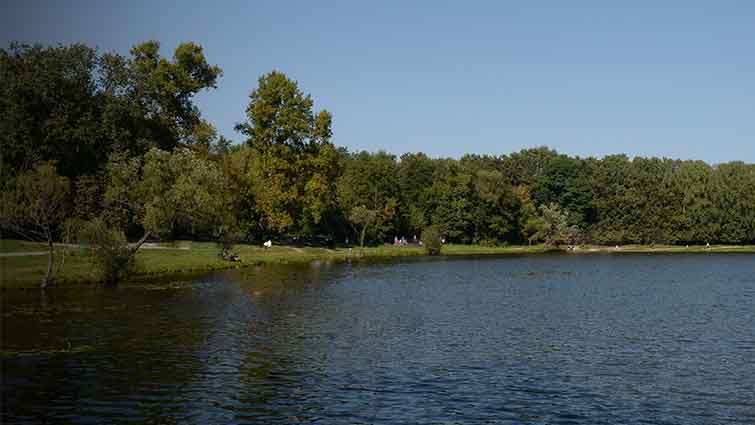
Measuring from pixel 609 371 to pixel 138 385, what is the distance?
18.6m

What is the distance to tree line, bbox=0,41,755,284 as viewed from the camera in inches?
2445

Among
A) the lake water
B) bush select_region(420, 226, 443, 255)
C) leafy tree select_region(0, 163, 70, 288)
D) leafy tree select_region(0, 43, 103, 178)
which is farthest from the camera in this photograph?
bush select_region(420, 226, 443, 255)

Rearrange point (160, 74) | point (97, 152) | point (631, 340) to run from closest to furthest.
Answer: point (631, 340) → point (97, 152) → point (160, 74)

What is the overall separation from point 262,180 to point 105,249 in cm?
4948

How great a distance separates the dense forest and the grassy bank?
10.5 feet

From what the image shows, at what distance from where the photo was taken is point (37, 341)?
34562mm

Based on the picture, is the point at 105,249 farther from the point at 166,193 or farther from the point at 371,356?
the point at 371,356

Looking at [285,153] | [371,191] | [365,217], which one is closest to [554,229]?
[371,191]

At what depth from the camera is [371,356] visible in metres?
33.0

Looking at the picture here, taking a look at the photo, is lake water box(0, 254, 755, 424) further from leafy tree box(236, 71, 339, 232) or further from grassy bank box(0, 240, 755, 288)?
leafy tree box(236, 71, 339, 232)

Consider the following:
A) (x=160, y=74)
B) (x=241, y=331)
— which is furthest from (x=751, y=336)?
(x=160, y=74)

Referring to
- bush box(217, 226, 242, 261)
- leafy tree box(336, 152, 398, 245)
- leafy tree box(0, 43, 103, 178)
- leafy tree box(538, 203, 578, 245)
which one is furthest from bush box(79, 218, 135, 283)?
leafy tree box(538, 203, 578, 245)

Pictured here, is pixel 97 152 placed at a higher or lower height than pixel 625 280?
higher

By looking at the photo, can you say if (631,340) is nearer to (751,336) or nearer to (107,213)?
(751,336)
